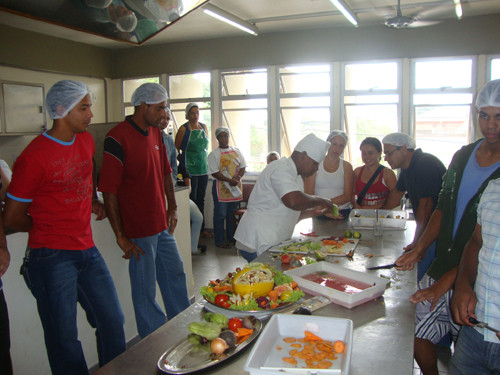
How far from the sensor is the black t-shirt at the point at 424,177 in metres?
2.76

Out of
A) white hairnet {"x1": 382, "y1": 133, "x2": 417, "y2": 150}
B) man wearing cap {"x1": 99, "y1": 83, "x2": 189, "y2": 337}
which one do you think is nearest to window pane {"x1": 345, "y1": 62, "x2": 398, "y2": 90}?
white hairnet {"x1": 382, "y1": 133, "x2": 417, "y2": 150}

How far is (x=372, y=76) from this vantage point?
6.34 m

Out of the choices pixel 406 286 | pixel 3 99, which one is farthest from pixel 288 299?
pixel 3 99

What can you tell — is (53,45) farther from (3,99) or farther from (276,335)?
(276,335)

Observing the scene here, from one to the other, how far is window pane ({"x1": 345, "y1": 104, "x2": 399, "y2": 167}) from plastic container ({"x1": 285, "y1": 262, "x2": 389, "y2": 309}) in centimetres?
480

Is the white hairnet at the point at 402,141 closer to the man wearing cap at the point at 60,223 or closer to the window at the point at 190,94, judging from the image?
the man wearing cap at the point at 60,223

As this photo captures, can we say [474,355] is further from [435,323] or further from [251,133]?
[251,133]

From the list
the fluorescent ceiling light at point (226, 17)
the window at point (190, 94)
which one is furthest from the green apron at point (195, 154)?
the fluorescent ceiling light at point (226, 17)

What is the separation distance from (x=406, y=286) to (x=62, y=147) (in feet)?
5.54

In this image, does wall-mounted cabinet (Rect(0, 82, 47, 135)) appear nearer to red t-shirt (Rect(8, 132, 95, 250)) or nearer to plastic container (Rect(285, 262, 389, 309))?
red t-shirt (Rect(8, 132, 95, 250))

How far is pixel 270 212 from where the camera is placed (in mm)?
2773

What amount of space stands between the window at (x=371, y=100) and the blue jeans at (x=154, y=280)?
453cm

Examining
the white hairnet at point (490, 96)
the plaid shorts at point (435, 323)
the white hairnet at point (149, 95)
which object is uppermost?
the white hairnet at point (149, 95)

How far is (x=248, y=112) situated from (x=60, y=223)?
542 cm
